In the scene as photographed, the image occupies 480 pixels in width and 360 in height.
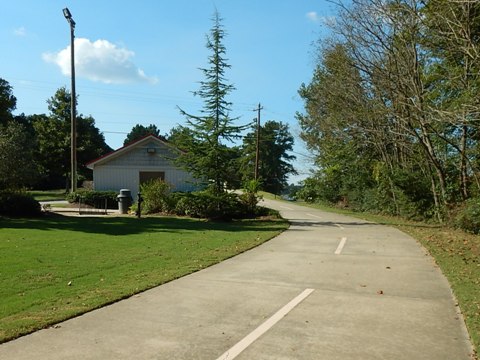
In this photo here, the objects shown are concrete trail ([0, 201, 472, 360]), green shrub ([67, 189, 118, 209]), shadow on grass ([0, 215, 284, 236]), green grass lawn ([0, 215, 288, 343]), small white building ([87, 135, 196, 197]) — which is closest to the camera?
concrete trail ([0, 201, 472, 360])

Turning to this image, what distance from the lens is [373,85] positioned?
2258 cm

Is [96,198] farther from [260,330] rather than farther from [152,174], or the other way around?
[260,330]

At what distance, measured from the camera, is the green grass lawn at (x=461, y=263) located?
6.16 m

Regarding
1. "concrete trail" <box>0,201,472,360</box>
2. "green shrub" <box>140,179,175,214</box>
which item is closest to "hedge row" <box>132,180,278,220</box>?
"green shrub" <box>140,179,175,214</box>

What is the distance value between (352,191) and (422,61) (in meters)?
14.6

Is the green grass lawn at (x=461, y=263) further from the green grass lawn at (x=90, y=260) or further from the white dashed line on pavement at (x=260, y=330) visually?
the green grass lawn at (x=90, y=260)

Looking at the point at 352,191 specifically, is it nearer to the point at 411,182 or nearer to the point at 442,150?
the point at 411,182

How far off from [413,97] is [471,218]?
6062 millimetres

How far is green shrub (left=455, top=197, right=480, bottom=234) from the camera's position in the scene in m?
16.8

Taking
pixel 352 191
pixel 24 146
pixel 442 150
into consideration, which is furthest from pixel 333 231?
pixel 352 191

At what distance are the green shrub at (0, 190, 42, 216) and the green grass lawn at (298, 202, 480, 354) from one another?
16.4 metres

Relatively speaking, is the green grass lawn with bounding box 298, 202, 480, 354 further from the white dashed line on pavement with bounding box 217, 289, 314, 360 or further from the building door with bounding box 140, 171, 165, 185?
the building door with bounding box 140, 171, 165, 185

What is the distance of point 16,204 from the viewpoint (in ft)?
72.4

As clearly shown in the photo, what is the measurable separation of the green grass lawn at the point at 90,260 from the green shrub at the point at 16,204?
12.6 ft
